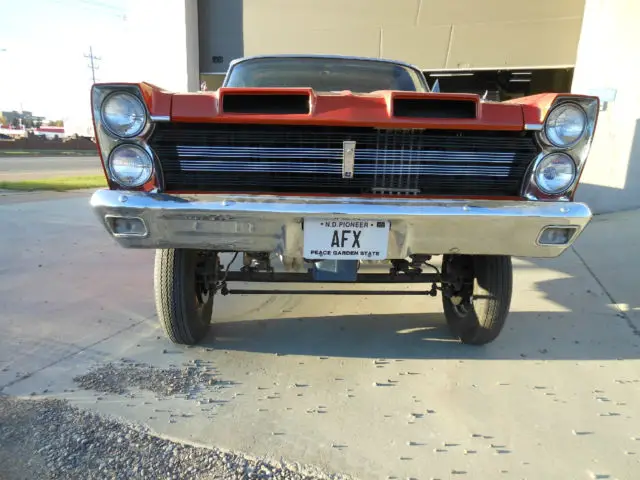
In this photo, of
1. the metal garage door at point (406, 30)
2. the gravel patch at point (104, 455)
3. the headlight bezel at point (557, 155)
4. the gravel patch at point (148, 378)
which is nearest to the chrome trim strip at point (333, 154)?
the headlight bezel at point (557, 155)

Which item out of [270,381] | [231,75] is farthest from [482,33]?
[270,381]

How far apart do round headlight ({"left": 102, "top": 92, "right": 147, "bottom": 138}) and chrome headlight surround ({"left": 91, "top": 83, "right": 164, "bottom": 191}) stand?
1 cm

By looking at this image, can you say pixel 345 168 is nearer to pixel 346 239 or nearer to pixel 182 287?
pixel 346 239

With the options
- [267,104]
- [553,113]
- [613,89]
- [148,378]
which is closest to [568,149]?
[553,113]

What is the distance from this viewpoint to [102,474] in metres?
1.79

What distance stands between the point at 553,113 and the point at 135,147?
77.8 inches

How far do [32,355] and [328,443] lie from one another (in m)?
1.83

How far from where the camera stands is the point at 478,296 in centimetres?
290

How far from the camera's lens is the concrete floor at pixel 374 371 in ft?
6.58

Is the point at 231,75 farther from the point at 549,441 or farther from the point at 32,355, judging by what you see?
the point at 549,441

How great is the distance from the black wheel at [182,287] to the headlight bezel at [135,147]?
20.0 inches

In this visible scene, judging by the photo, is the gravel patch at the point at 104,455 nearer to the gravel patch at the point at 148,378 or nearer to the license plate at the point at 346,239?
the gravel patch at the point at 148,378

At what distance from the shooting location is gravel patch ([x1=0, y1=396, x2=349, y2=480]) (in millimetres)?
1807

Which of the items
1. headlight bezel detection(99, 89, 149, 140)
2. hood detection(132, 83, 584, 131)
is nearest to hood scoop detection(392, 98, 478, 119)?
hood detection(132, 83, 584, 131)
